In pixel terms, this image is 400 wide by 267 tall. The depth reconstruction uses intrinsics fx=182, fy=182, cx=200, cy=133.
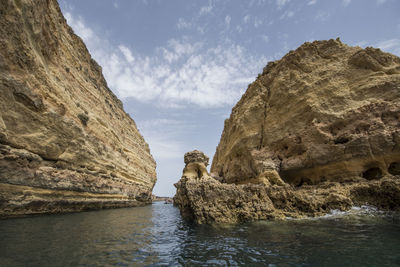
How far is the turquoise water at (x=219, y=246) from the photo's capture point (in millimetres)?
5121

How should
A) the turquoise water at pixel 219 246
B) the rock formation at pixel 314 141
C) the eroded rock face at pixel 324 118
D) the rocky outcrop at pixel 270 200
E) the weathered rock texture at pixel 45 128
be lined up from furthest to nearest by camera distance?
the eroded rock face at pixel 324 118 → the rock formation at pixel 314 141 → the weathered rock texture at pixel 45 128 → the rocky outcrop at pixel 270 200 → the turquoise water at pixel 219 246

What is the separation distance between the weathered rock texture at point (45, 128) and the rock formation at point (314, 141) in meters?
9.31

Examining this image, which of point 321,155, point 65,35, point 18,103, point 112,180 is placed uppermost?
point 65,35

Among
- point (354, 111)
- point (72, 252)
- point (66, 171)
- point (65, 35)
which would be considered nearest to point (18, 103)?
point (66, 171)

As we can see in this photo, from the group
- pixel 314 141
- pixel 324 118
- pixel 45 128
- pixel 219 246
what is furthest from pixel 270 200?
pixel 45 128

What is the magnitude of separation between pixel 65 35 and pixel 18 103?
53.0 feet

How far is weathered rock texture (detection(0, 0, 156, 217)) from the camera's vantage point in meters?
11.5

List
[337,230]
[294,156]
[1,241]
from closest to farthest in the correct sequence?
[1,241] → [337,230] → [294,156]

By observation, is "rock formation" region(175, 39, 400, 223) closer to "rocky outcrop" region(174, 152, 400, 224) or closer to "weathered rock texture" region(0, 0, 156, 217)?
"rocky outcrop" region(174, 152, 400, 224)

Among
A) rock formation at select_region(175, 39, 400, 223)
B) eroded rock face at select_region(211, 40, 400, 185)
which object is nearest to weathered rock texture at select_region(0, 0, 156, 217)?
rock formation at select_region(175, 39, 400, 223)

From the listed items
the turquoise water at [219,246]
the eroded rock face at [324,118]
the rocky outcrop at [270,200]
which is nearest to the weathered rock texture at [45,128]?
the turquoise water at [219,246]

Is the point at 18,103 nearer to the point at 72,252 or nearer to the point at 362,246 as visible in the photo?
the point at 72,252

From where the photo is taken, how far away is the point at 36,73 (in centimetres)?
1423

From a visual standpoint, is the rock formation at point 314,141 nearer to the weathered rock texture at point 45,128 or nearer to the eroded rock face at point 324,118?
the eroded rock face at point 324,118
